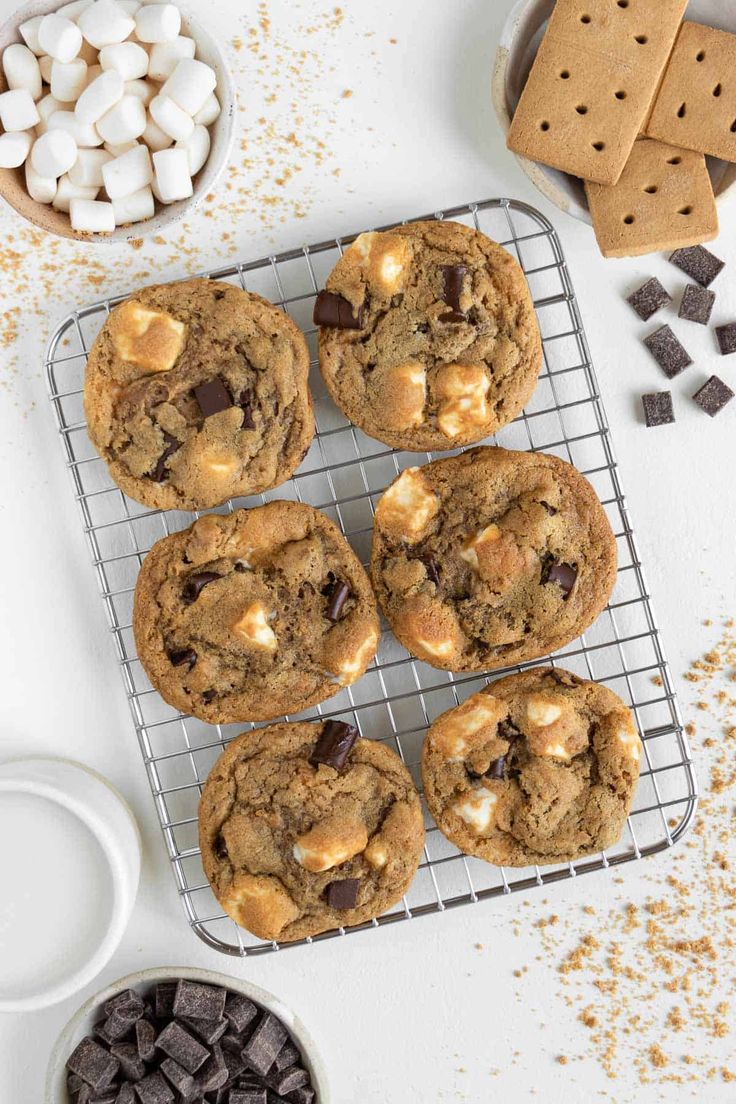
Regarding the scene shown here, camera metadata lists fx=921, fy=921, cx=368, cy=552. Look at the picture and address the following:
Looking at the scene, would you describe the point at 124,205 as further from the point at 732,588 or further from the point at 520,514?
the point at 732,588

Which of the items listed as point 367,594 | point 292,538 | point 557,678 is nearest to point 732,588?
point 557,678

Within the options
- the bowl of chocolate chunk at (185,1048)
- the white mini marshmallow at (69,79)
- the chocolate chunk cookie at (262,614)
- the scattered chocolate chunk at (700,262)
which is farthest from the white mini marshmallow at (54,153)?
the bowl of chocolate chunk at (185,1048)

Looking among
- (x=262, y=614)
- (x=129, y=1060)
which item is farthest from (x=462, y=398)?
(x=129, y=1060)

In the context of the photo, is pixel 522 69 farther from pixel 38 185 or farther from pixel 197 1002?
pixel 197 1002

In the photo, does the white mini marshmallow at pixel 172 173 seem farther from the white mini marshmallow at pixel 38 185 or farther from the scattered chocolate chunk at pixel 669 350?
the scattered chocolate chunk at pixel 669 350

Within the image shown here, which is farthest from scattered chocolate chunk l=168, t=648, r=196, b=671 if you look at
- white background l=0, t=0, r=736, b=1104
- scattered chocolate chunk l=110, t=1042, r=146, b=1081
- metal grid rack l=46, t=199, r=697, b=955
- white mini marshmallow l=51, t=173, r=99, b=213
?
white mini marshmallow l=51, t=173, r=99, b=213
